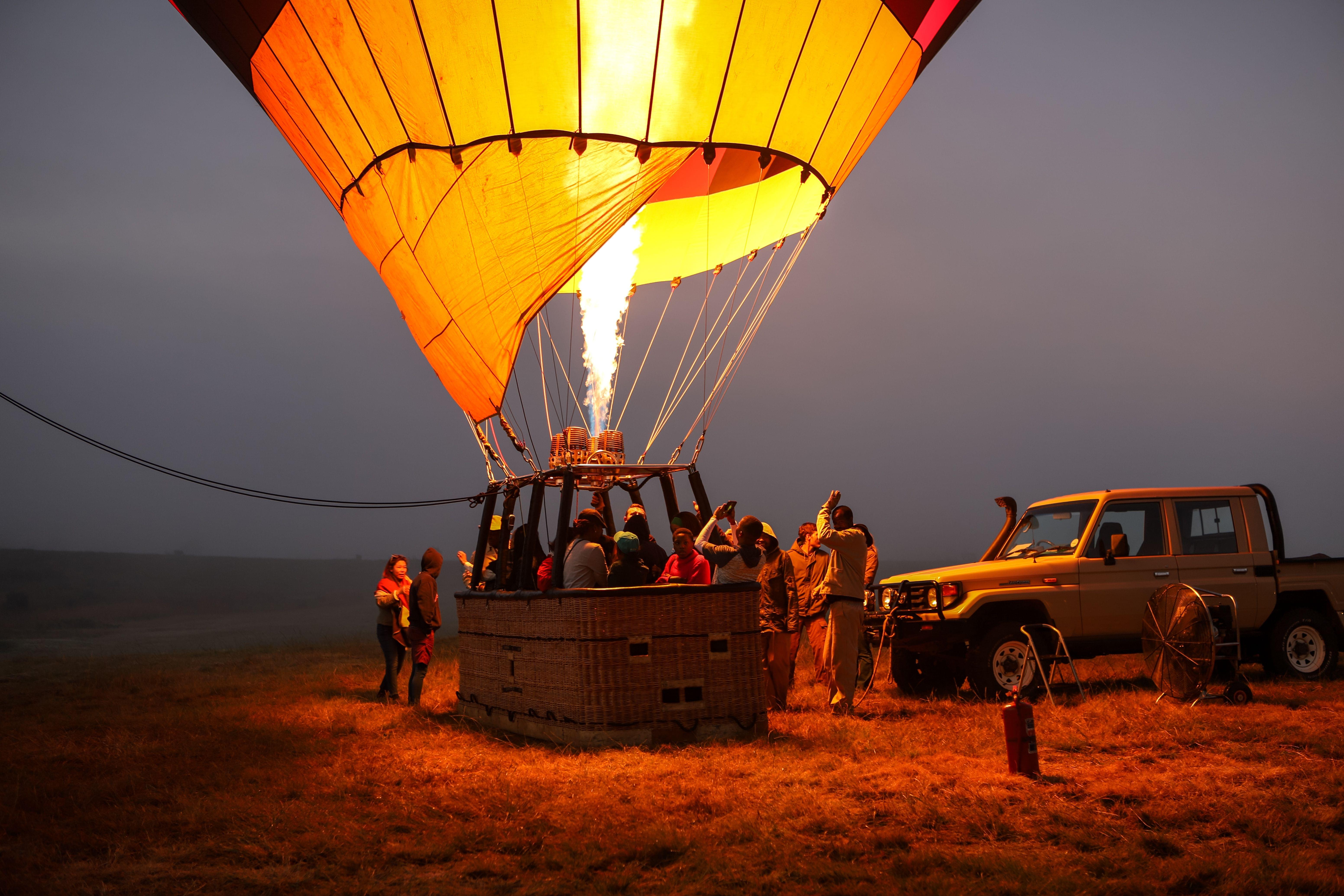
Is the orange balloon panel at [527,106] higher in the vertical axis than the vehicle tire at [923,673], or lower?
higher

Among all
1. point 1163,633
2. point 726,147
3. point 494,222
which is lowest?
point 1163,633

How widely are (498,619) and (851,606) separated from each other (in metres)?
2.86

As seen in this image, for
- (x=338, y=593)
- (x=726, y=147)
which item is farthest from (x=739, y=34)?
(x=338, y=593)

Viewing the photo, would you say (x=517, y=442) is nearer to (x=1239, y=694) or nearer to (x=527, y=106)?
(x=527, y=106)

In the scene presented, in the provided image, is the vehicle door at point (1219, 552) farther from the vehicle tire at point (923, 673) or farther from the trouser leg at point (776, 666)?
the trouser leg at point (776, 666)

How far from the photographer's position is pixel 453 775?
5.71 meters

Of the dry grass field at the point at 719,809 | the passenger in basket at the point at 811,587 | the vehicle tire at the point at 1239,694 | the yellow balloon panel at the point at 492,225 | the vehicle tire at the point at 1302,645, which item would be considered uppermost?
the yellow balloon panel at the point at 492,225

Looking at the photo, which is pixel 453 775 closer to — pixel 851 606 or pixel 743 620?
pixel 743 620

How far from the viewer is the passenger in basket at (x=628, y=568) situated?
691 cm

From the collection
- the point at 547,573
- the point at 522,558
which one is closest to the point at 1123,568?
the point at 547,573

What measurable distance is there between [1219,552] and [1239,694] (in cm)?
182

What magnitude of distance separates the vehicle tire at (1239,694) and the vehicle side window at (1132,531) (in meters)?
1.48

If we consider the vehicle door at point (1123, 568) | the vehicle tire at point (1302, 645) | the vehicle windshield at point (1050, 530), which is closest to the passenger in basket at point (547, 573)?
the vehicle windshield at point (1050, 530)

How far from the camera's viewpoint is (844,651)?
7.53 m
